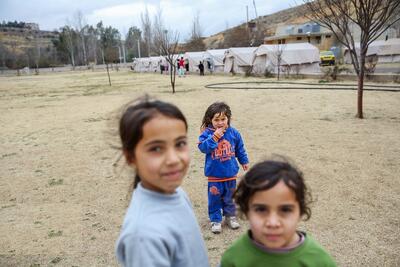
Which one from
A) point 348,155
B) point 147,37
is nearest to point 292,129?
point 348,155

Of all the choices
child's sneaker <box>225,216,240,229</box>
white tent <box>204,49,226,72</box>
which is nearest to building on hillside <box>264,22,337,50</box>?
white tent <box>204,49,226,72</box>

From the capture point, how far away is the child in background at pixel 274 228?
1254 millimetres

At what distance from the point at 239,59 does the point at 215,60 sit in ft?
13.0

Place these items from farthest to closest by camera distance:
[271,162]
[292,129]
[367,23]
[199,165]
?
[367,23] < [292,129] < [199,165] < [271,162]

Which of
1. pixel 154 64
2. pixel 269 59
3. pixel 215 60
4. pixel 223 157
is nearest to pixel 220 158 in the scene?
pixel 223 157

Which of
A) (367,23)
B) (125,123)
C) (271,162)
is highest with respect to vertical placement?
(367,23)

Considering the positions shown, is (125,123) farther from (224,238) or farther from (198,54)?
(198,54)

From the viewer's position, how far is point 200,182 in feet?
15.6

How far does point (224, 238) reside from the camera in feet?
10.9

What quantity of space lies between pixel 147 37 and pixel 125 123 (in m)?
70.9

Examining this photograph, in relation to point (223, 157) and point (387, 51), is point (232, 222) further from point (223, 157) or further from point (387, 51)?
point (387, 51)

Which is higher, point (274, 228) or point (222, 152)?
point (274, 228)

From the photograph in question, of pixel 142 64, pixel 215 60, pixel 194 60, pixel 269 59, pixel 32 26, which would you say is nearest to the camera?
pixel 269 59

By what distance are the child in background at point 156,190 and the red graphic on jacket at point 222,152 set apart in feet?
6.49
